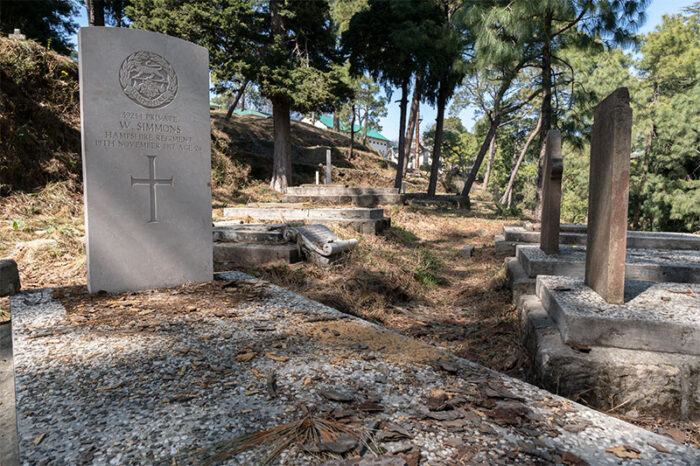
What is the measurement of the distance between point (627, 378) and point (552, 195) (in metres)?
3.27

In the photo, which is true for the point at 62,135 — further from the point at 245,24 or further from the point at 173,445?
the point at 173,445

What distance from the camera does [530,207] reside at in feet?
131

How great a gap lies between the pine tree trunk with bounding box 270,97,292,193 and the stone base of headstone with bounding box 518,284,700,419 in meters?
12.7

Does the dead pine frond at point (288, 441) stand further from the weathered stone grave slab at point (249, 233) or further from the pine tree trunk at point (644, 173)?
the pine tree trunk at point (644, 173)

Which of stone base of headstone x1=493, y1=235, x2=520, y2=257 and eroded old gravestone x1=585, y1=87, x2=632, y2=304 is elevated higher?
eroded old gravestone x1=585, y1=87, x2=632, y2=304

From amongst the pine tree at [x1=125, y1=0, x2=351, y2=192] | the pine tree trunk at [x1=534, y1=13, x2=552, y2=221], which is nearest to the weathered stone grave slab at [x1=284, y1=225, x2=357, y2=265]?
→ the pine tree trunk at [x1=534, y1=13, x2=552, y2=221]

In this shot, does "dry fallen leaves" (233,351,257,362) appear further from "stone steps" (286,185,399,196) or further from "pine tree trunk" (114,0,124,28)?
"pine tree trunk" (114,0,124,28)

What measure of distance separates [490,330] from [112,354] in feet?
10.0

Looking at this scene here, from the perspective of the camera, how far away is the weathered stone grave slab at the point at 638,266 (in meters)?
4.23

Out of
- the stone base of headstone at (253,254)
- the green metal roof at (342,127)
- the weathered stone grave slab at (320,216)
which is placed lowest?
the stone base of headstone at (253,254)

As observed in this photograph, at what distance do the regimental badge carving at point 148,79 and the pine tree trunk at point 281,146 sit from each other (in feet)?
33.8

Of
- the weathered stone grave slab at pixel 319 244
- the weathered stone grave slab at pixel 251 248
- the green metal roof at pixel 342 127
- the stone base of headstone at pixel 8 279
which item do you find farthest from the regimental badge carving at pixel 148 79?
the green metal roof at pixel 342 127

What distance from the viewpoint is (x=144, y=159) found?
3.76 m

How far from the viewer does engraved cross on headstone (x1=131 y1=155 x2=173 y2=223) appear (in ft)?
12.3
